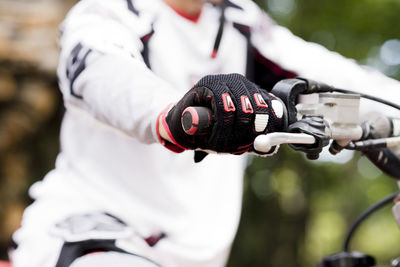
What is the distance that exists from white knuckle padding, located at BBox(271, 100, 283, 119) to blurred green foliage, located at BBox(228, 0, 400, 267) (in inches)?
215

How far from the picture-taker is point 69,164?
4.82 ft

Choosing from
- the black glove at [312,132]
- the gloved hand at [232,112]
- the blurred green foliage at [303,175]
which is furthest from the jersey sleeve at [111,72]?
the blurred green foliage at [303,175]

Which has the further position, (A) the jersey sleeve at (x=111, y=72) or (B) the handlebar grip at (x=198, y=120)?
(A) the jersey sleeve at (x=111, y=72)

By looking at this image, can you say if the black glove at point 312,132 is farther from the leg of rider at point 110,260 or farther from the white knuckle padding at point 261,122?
the leg of rider at point 110,260

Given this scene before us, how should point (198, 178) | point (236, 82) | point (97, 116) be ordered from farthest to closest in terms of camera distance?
point (198, 178)
point (97, 116)
point (236, 82)

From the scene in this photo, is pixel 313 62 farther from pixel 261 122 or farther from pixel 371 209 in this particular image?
pixel 261 122

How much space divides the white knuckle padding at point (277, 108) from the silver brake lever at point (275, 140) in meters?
0.06

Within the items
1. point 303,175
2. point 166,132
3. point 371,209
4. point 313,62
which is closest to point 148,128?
point 166,132

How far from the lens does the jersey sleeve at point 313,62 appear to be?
4.99 ft

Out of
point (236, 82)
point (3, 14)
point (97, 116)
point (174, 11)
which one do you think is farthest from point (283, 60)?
point (3, 14)

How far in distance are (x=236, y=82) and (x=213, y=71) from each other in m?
0.82

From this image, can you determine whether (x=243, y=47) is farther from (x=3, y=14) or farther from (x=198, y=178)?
(x=3, y=14)

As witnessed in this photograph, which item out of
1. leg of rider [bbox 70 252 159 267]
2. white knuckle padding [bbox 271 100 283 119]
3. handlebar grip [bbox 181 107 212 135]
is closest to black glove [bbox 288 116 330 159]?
white knuckle padding [bbox 271 100 283 119]

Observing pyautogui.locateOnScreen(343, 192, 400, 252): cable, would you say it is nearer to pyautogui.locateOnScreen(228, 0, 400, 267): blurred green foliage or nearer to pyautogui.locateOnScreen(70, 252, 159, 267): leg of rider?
pyautogui.locateOnScreen(70, 252, 159, 267): leg of rider
